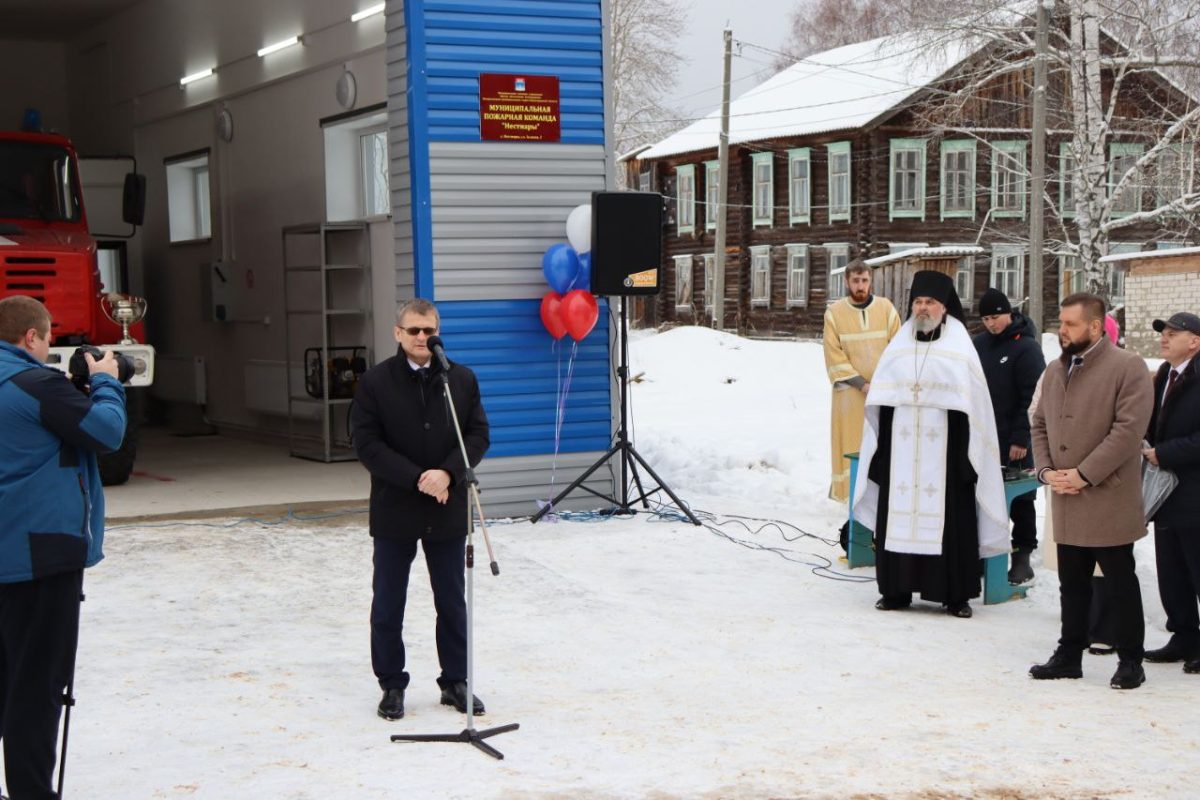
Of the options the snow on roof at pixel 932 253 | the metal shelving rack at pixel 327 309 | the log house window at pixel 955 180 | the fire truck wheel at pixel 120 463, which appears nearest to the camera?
the fire truck wheel at pixel 120 463

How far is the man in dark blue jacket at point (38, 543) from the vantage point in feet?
14.0

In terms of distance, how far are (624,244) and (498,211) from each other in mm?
977

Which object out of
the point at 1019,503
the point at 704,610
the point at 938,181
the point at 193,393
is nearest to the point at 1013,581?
the point at 1019,503

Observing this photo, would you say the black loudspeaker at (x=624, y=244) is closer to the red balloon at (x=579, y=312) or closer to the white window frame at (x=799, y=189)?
the red balloon at (x=579, y=312)

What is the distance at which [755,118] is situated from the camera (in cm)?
3862

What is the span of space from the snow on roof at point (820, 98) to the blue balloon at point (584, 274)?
24485 millimetres

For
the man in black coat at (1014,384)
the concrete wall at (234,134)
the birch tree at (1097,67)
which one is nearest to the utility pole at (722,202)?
the birch tree at (1097,67)

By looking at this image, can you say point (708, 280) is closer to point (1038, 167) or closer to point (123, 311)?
point (1038, 167)

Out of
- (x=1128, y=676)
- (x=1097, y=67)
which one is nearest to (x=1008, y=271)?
(x=1097, y=67)

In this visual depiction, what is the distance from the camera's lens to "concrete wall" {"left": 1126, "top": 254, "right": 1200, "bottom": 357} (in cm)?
2419

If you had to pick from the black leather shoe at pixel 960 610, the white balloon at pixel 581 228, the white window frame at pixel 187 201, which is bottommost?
the black leather shoe at pixel 960 610

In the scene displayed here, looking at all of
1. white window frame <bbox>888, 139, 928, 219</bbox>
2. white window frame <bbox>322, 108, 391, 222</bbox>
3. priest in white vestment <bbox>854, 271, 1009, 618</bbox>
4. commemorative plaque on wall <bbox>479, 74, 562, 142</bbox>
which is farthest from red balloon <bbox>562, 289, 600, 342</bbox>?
white window frame <bbox>888, 139, 928, 219</bbox>

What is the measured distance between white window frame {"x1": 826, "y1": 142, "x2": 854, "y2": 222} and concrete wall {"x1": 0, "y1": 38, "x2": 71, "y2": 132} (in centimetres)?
2125

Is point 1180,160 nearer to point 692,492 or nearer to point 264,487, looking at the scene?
point 692,492
